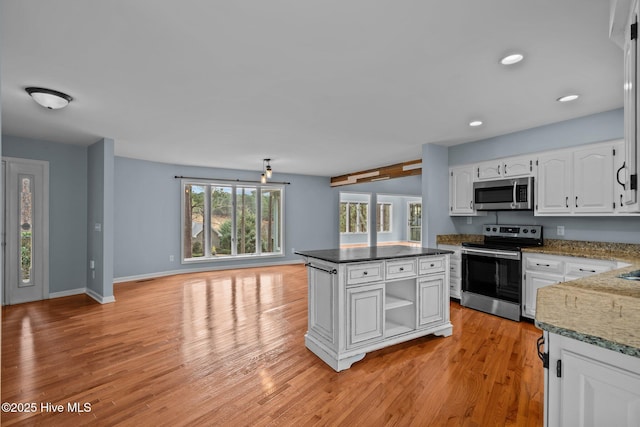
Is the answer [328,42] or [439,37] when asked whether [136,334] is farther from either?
[439,37]

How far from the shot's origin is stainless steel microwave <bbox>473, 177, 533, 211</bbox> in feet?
13.0

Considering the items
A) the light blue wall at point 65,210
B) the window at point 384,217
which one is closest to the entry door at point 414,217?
the window at point 384,217

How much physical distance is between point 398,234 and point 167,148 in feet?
31.0

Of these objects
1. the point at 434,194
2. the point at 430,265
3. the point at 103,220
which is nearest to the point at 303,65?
the point at 430,265

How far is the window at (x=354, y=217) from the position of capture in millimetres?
11109

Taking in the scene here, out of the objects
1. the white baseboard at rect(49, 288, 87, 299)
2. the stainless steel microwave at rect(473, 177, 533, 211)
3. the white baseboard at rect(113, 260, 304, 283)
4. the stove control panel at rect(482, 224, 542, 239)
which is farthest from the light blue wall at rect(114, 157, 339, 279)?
the stove control panel at rect(482, 224, 542, 239)

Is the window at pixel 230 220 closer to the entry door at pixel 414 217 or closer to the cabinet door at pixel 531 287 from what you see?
the cabinet door at pixel 531 287

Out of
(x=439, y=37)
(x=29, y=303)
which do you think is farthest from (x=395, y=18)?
(x=29, y=303)

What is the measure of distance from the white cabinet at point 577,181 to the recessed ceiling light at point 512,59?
194 cm

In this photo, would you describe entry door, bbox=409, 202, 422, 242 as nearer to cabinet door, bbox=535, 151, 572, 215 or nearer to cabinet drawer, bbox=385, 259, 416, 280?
cabinet door, bbox=535, 151, 572, 215

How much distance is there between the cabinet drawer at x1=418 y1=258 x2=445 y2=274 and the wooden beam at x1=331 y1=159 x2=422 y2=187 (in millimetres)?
2810

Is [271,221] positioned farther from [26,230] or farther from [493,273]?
[493,273]

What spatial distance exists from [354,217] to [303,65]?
909 cm

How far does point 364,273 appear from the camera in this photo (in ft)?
9.05
